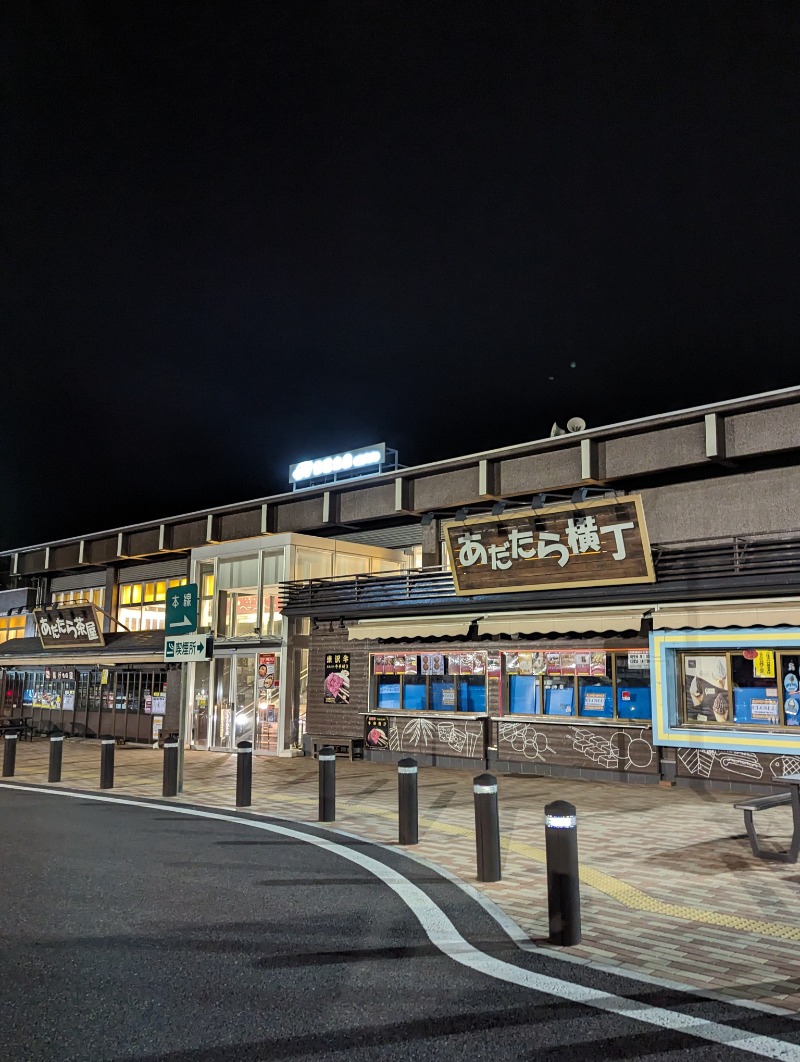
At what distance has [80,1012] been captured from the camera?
13.9 ft

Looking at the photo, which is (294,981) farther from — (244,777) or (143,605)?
(143,605)

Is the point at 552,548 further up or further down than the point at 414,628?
further up

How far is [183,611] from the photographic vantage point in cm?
1349

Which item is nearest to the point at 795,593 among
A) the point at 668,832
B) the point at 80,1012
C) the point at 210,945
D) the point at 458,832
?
the point at 668,832

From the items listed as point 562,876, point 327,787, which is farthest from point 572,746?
point 562,876

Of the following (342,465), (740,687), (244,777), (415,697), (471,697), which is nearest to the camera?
(244,777)

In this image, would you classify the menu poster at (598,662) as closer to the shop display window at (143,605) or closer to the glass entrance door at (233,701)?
the glass entrance door at (233,701)

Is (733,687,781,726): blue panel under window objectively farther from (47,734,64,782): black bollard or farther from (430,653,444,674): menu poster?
(47,734,64,782): black bollard

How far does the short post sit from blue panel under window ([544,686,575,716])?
7.17 meters

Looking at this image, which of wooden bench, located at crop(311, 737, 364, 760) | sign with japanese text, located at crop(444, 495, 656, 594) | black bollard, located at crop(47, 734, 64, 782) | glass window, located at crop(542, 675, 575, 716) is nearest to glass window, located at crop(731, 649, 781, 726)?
sign with japanese text, located at crop(444, 495, 656, 594)

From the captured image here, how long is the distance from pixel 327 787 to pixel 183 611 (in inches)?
170

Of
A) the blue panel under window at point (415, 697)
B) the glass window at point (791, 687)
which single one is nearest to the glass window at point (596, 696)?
the glass window at point (791, 687)

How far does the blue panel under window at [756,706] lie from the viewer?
13.4m

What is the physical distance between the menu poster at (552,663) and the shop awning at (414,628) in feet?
5.79
